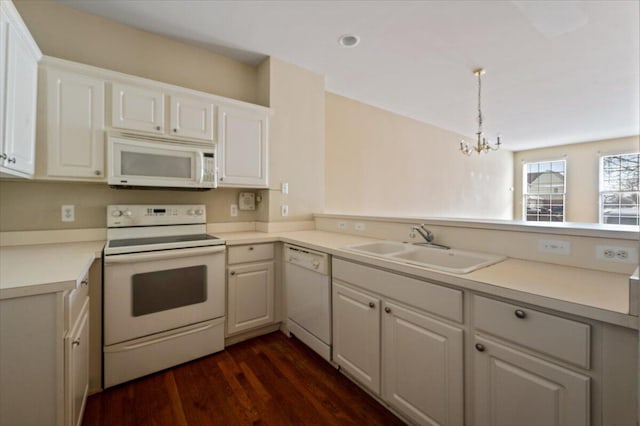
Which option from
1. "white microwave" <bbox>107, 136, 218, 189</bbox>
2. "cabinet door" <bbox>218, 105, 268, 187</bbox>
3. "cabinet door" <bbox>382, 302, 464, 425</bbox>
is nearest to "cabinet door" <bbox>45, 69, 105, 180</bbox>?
"white microwave" <bbox>107, 136, 218, 189</bbox>

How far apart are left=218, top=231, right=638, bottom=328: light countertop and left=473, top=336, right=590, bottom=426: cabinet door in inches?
8.5

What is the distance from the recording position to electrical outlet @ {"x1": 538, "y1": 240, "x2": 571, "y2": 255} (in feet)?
4.35

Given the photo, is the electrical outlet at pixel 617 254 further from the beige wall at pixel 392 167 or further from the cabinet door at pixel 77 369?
the beige wall at pixel 392 167

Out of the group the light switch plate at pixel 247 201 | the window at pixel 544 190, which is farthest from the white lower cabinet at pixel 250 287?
the window at pixel 544 190

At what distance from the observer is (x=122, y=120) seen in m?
1.95

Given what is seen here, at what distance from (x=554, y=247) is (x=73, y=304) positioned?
2.32m

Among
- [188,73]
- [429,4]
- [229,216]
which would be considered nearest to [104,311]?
[229,216]

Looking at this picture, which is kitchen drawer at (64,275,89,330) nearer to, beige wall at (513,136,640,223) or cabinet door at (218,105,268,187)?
cabinet door at (218,105,268,187)

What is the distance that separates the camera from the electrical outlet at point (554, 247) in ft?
4.35

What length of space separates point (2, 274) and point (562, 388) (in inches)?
86.1

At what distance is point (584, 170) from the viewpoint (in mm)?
6383

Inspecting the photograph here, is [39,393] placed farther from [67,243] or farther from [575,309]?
[575,309]

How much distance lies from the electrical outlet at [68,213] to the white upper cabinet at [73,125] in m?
0.32

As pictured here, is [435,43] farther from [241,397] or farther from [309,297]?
[241,397]
